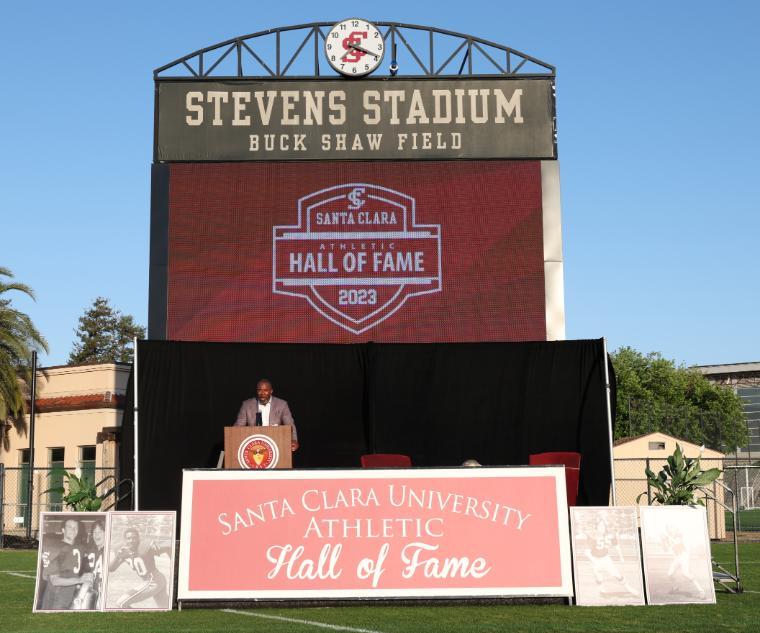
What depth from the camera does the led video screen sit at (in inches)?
502

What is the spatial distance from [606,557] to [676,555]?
64 cm

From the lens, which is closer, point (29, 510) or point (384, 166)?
point (384, 166)

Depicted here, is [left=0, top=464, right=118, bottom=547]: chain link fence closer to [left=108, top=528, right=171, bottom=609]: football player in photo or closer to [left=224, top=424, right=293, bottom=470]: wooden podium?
[left=224, top=424, right=293, bottom=470]: wooden podium

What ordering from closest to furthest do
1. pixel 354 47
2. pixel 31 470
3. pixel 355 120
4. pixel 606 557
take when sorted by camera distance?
1. pixel 606 557
2. pixel 355 120
3. pixel 354 47
4. pixel 31 470

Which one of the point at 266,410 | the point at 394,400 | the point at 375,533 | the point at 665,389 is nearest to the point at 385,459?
the point at 394,400

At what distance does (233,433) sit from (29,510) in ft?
40.2

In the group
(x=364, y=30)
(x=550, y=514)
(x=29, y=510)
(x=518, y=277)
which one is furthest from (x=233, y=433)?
(x=29, y=510)

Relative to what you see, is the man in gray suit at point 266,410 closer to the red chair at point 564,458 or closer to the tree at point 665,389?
the red chair at point 564,458

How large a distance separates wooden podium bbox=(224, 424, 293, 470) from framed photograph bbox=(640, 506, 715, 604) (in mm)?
3532

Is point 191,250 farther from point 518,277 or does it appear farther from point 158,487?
point 518,277

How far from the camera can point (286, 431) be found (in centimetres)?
1013

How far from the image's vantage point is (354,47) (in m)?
13.8

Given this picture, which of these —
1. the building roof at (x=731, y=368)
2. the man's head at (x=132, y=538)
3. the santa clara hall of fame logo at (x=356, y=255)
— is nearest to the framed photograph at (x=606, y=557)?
the man's head at (x=132, y=538)

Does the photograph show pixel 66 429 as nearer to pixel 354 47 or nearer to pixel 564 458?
pixel 354 47
